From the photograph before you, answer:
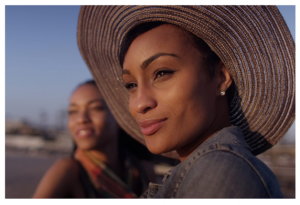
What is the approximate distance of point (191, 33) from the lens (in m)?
1.29

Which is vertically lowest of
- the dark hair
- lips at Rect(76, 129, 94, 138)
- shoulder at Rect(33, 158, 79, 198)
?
shoulder at Rect(33, 158, 79, 198)

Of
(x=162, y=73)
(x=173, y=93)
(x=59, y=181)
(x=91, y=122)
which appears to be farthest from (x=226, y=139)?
(x=91, y=122)

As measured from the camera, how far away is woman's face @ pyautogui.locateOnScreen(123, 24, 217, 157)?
3.83 ft

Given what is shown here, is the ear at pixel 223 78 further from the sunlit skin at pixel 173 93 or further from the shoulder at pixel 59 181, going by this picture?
the shoulder at pixel 59 181

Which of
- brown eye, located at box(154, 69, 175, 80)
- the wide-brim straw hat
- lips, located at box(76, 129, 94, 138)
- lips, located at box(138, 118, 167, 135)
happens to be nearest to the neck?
lips, located at box(76, 129, 94, 138)

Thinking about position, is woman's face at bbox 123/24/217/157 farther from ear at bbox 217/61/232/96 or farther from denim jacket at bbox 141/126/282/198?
denim jacket at bbox 141/126/282/198

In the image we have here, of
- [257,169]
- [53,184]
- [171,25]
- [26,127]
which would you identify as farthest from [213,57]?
[26,127]

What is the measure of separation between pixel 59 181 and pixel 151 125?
167 cm

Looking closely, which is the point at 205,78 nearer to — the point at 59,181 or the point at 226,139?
the point at 226,139

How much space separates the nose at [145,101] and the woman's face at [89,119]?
1.80 m

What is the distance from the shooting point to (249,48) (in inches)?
54.3

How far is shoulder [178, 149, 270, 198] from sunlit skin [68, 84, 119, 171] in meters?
2.18
